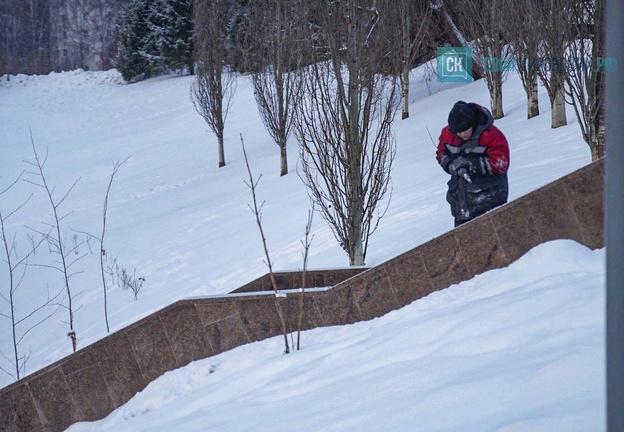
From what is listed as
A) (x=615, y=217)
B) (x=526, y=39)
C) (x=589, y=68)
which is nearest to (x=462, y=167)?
(x=589, y=68)

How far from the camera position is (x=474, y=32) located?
18.2 m

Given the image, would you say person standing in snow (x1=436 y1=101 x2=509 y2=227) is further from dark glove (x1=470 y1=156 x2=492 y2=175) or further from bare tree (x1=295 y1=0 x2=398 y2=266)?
bare tree (x1=295 y1=0 x2=398 y2=266)

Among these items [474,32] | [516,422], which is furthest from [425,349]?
[474,32]

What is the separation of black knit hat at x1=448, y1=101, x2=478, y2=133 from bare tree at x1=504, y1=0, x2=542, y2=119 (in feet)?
16.7

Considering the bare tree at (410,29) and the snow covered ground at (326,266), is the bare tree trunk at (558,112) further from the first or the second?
the bare tree at (410,29)

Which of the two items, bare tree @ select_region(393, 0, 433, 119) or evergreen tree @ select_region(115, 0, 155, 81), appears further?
evergreen tree @ select_region(115, 0, 155, 81)

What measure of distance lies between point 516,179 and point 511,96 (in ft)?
37.7

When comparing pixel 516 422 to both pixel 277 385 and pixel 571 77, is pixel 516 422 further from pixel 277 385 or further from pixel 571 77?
pixel 571 77

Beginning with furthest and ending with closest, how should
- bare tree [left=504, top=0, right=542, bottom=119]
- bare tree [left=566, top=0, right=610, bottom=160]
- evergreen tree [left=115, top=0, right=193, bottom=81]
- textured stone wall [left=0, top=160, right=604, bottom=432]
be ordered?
evergreen tree [left=115, top=0, right=193, bottom=81], bare tree [left=504, top=0, right=542, bottom=119], bare tree [left=566, top=0, right=610, bottom=160], textured stone wall [left=0, top=160, right=604, bottom=432]

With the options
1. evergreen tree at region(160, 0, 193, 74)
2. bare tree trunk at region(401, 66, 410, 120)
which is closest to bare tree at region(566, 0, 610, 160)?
bare tree trunk at region(401, 66, 410, 120)

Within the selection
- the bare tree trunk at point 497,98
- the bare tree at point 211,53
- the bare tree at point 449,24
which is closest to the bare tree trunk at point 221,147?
the bare tree at point 211,53

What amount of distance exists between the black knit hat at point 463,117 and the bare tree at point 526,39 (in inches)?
201

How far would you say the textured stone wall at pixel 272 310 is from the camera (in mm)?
4906

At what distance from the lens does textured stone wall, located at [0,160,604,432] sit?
4906mm
